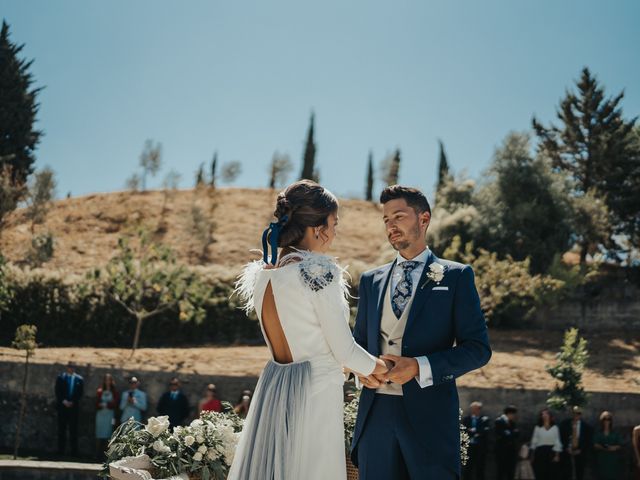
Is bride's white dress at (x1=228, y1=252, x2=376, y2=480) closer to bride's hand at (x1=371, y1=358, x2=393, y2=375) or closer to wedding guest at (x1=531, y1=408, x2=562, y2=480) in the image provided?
bride's hand at (x1=371, y1=358, x2=393, y2=375)

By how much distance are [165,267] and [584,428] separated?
1285cm

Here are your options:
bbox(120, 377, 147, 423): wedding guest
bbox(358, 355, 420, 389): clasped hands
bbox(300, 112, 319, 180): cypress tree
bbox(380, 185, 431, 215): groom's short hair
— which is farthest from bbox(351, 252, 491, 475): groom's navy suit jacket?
bbox(300, 112, 319, 180): cypress tree

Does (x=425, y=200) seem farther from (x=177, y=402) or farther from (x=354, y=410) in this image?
(x=177, y=402)

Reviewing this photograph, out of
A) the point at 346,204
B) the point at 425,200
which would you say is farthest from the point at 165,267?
the point at 346,204

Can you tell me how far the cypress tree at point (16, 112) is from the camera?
33.6 meters

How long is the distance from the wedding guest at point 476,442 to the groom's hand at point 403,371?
937cm

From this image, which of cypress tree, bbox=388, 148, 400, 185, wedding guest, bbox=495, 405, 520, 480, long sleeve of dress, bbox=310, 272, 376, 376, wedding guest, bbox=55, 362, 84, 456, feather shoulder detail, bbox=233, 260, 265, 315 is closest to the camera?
long sleeve of dress, bbox=310, 272, 376, 376

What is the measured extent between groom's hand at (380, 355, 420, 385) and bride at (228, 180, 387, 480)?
6 cm

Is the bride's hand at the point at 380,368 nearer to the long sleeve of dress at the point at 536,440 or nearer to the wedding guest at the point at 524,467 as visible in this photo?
the wedding guest at the point at 524,467

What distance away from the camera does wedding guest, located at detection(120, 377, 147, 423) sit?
44.1 feet

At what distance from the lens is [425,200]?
4.00 metres

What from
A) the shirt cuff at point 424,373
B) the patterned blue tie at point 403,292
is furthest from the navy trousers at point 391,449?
the patterned blue tie at point 403,292

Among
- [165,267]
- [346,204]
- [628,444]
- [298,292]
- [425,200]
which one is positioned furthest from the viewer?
[346,204]

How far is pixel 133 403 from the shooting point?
44.0 ft
